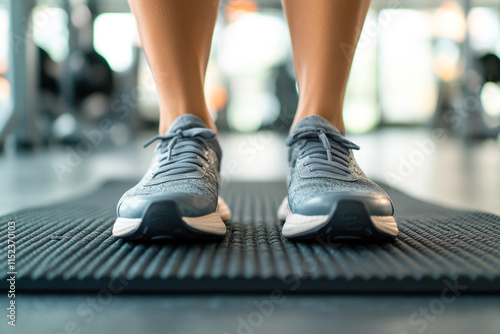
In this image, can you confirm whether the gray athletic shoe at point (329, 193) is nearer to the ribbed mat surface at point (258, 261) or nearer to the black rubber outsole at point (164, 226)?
the ribbed mat surface at point (258, 261)

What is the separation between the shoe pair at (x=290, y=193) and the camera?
70cm

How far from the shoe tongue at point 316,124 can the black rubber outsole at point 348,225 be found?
0.19m

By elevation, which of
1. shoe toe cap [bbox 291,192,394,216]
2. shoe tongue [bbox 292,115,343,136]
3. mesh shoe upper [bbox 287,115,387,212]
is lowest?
shoe toe cap [bbox 291,192,394,216]

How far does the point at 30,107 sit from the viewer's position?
2.99m

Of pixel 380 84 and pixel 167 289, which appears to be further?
pixel 380 84

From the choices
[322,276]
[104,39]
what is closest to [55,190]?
[322,276]

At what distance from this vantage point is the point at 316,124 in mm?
838

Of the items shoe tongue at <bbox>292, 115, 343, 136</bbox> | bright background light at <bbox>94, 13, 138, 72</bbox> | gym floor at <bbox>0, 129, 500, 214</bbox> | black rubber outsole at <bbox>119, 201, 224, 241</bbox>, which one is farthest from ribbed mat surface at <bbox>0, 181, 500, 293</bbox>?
bright background light at <bbox>94, 13, 138, 72</bbox>

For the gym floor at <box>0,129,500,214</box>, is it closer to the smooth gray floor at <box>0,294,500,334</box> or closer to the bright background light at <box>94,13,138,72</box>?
the smooth gray floor at <box>0,294,500,334</box>

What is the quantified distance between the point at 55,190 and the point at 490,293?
136cm

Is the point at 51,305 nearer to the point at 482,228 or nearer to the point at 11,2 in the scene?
the point at 482,228

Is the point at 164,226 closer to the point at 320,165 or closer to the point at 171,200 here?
the point at 171,200

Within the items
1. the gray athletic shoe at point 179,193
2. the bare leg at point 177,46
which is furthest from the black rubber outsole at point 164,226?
the bare leg at point 177,46

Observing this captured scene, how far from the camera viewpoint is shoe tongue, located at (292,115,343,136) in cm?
84
